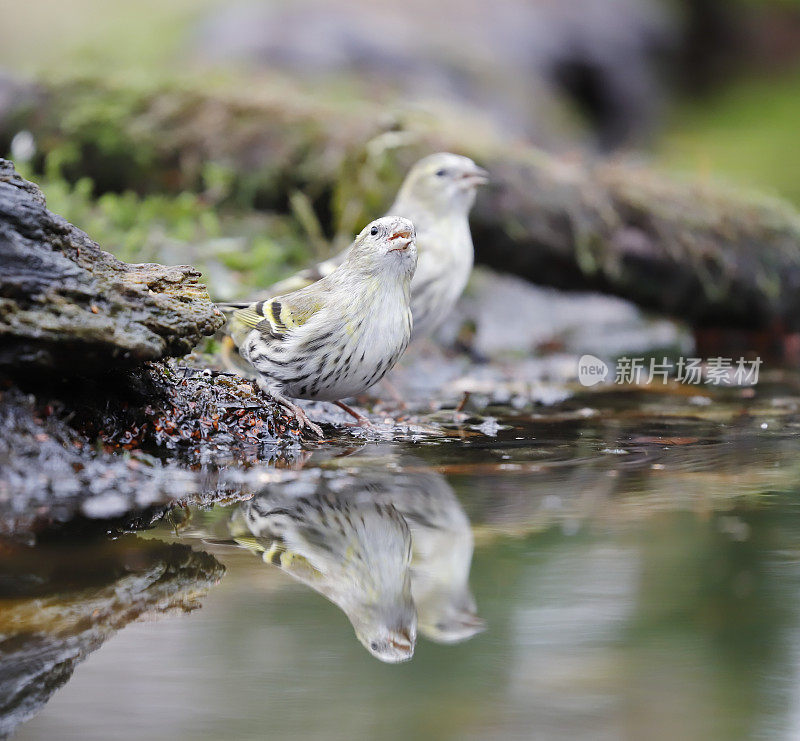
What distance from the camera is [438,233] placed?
6.64 metres

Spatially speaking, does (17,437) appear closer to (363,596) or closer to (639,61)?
(363,596)

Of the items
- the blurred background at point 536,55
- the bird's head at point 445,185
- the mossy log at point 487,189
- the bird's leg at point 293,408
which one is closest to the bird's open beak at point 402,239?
the bird's leg at point 293,408

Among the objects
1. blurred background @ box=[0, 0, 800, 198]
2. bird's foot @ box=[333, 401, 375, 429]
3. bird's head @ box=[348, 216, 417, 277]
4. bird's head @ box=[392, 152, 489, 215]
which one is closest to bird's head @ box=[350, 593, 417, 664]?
bird's head @ box=[348, 216, 417, 277]

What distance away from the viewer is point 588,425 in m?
5.36

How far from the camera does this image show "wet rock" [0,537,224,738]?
2281mm

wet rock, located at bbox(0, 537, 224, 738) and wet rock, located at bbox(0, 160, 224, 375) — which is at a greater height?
wet rock, located at bbox(0, 160, 224, 375)

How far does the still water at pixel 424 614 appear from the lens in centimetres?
224

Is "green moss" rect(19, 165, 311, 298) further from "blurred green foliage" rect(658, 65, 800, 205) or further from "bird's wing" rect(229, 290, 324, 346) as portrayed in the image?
"blurred green foliage" rect(658, 65, 800, 205)

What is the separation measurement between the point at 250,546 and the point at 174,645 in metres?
0.69

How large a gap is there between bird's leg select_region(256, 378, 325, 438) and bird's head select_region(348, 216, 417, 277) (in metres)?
0.72

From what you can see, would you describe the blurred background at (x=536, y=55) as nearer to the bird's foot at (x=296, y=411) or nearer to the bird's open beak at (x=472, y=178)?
the bird's open beak at (x=472, y=178)

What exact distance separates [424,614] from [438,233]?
4.25 meters

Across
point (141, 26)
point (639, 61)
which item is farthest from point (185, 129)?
point (639, 61)

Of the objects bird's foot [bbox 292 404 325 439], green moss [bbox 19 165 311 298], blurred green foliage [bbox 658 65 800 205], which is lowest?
blurred green foliage [bbox 658 65 800 205]
